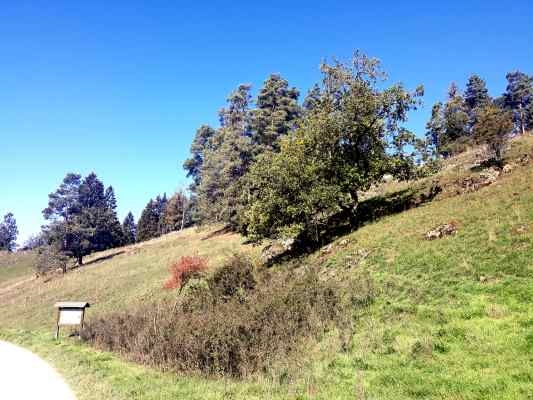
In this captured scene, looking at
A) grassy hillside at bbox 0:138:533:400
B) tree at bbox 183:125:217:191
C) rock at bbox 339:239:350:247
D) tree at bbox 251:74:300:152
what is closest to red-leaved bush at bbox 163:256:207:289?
grassy hillside at bbox 0:138:533:400

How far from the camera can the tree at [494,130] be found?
2555 cm

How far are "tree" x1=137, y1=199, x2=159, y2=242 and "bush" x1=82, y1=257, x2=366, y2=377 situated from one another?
9028 cm

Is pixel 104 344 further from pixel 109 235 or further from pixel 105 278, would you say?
pixel 109 235

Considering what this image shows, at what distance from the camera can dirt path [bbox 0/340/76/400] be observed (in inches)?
361

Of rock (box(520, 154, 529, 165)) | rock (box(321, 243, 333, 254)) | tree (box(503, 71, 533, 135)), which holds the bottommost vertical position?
rock (box(321, 243, 333, 254))

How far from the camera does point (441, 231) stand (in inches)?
653

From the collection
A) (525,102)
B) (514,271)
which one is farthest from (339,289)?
(525,102)

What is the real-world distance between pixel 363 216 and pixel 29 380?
21.2 meters

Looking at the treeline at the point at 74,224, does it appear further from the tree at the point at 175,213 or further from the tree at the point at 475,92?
the tree at the point at 475,92

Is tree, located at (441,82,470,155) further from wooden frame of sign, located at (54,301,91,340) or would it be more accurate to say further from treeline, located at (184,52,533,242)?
wooden frame of sign, located at (54,301,91,340)

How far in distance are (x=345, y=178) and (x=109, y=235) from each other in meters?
58.8

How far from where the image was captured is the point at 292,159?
24.0 meters

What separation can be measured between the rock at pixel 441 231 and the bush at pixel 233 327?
5316mm

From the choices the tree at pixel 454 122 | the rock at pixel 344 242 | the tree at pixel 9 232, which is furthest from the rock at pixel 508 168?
the tree at pixel 9 232
